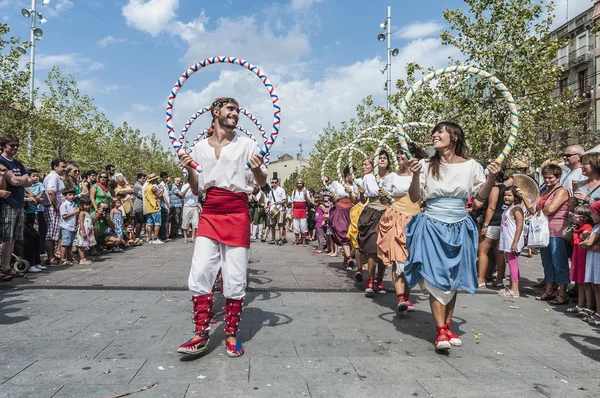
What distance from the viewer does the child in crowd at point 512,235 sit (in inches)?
277

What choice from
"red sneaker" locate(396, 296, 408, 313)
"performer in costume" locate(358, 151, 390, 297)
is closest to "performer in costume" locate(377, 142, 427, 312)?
"red sneaker" locate(396, 296, 408, 313)

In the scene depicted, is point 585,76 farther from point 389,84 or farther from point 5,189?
point 5,189

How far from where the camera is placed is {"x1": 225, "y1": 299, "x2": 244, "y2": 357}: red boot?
3854 millimetres

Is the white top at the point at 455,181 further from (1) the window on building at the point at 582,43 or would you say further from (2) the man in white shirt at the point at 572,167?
(1) the window on building at the point at 582,43

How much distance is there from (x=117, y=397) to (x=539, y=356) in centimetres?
346

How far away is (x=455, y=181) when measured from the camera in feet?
14.5

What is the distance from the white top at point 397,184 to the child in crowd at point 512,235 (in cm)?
233

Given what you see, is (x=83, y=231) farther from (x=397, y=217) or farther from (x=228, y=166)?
(x=397, y=217)

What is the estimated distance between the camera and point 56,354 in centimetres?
374

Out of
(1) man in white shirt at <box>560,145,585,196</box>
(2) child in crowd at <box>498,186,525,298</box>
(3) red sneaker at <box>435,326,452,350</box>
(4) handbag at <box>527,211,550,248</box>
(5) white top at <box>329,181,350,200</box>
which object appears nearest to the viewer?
(3) red sneaker at <box>435,326,452,350</box>

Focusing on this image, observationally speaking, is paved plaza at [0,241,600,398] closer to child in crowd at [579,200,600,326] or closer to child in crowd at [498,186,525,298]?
child in crowd at [579,200,600,326]

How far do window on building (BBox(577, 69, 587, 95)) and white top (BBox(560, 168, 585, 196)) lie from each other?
3337 cm

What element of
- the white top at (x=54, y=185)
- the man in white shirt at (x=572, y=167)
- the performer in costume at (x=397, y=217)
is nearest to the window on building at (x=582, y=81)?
the man in white shirt at (x=572, y=167)

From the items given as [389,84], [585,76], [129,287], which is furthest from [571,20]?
[129,287]
